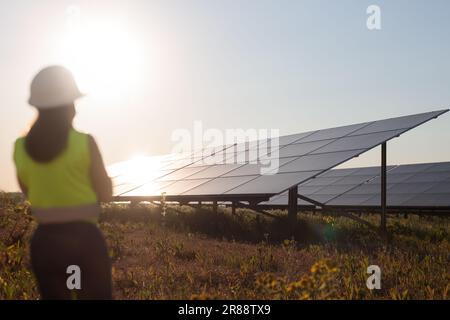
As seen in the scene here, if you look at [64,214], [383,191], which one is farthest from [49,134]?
[383,191]

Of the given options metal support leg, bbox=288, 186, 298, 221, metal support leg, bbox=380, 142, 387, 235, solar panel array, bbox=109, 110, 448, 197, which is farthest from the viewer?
metal support leg, bbox=288, 186, 298, 221

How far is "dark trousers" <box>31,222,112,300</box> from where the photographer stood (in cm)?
318

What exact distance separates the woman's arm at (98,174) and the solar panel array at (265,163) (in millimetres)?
8138

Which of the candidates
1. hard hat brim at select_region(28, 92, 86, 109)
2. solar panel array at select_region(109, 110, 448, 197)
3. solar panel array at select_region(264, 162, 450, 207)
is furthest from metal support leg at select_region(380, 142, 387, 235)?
hard hat brim at select_region(28, 92, 86, 109)

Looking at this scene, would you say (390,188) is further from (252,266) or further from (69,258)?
(69,258)

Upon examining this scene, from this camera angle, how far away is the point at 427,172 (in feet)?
77.8

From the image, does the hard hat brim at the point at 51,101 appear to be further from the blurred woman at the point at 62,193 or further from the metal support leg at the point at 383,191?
the metal support leg at the point at 383,191

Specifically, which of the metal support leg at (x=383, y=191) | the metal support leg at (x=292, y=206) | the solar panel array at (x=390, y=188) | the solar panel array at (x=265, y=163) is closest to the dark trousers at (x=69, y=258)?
the solar panel array at (x=265, y=163)

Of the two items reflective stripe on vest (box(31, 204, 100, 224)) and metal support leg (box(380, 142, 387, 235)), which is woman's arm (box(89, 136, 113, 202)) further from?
metal support leg (box(380, 142, 387, 235))

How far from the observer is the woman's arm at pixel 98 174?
3.33 meters

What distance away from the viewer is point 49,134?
10.8 ft

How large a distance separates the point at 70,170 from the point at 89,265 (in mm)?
607

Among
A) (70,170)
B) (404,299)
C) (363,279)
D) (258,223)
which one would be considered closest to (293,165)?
(258,223)
